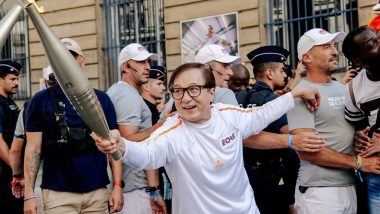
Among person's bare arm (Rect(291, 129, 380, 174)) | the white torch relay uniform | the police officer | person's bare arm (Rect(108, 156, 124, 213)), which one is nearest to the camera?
the white torch relay uniform

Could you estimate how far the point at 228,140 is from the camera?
3.78 m

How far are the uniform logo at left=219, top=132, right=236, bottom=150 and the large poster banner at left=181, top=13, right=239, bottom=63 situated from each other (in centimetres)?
885

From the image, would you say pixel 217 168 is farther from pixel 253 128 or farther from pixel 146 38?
pixel 146 38

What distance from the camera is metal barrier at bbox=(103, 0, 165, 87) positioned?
1452 cm

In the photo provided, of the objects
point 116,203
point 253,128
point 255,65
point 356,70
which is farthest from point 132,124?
point 356,70

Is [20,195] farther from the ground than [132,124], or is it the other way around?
[132,124]

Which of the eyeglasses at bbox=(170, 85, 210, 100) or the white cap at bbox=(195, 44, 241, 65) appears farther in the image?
the white cap at bbox=(195, 44, 241, 65)

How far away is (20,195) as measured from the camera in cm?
Result: 624

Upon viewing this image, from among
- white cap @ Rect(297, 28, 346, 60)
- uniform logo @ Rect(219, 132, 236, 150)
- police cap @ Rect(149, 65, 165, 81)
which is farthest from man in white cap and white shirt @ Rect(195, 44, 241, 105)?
police cap @ Rect(149, 65, 165, 81)

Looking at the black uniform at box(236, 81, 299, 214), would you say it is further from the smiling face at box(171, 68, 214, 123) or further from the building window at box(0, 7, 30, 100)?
the building window at box(0, 7, 30, 100)

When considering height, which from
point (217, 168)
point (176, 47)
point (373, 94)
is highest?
point (176, 47)

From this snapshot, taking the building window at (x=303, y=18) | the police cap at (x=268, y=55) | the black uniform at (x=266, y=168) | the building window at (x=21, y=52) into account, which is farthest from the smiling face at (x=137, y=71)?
the building window at (x=21, y=52)

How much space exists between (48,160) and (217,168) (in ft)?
5.38

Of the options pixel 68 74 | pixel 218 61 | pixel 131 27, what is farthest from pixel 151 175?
pixel 131 27
